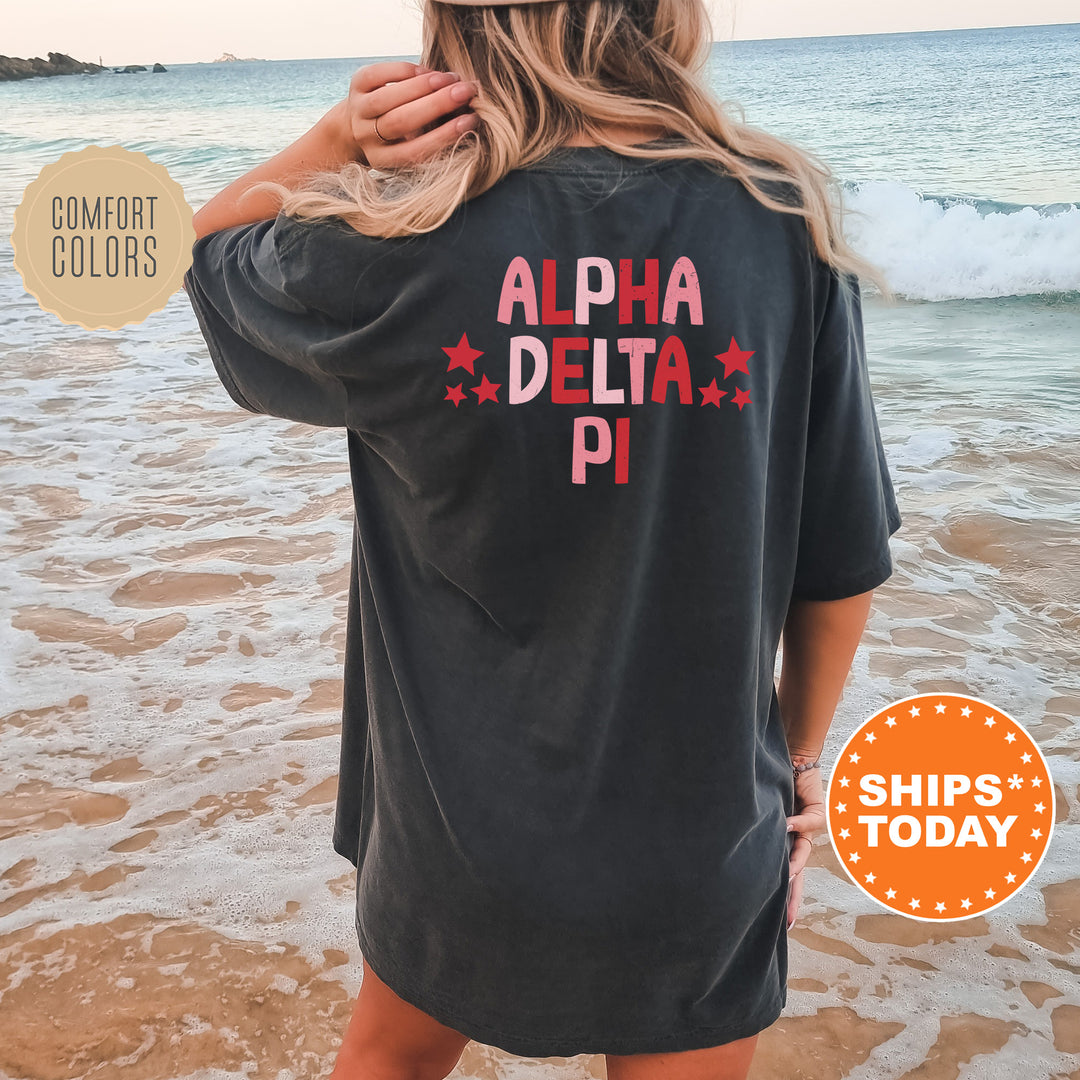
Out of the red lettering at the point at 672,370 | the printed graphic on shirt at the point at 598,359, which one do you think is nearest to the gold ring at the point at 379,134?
the printed graphic on shirt at the point at 598,359

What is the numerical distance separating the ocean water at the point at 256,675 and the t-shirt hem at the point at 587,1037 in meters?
0.89

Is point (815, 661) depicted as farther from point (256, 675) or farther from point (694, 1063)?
point (256, 675)

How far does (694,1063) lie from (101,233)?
7.74ft

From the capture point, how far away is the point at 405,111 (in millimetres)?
996

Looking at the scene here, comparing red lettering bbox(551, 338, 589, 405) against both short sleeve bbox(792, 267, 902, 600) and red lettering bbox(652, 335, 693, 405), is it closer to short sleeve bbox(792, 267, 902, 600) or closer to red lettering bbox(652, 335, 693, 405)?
red lettering bbox(652, 335, 693, 405)

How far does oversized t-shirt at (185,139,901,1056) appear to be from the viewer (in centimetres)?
92

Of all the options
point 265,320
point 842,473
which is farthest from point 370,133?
point 842,473

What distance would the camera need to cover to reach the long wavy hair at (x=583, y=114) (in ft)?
3.00

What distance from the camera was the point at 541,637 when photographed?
1044 millimetres

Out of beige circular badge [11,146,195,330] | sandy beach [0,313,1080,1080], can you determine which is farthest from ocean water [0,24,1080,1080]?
beige circular badge [11,146,195,330]

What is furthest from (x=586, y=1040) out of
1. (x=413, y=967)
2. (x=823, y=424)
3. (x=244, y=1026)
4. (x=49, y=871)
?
Answer: (x=49, y=871)

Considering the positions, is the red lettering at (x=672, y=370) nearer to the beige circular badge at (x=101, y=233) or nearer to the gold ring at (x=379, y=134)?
the gold ring at (x=379, y=134)

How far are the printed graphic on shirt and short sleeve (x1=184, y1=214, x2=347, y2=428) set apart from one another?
0.16 meters

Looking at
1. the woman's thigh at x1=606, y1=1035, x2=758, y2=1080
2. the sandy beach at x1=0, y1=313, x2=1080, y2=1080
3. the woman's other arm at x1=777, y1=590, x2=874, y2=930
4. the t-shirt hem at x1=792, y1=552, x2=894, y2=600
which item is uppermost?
the t-shirt hem at x1=792, y1=552, x2=894, y2=600
